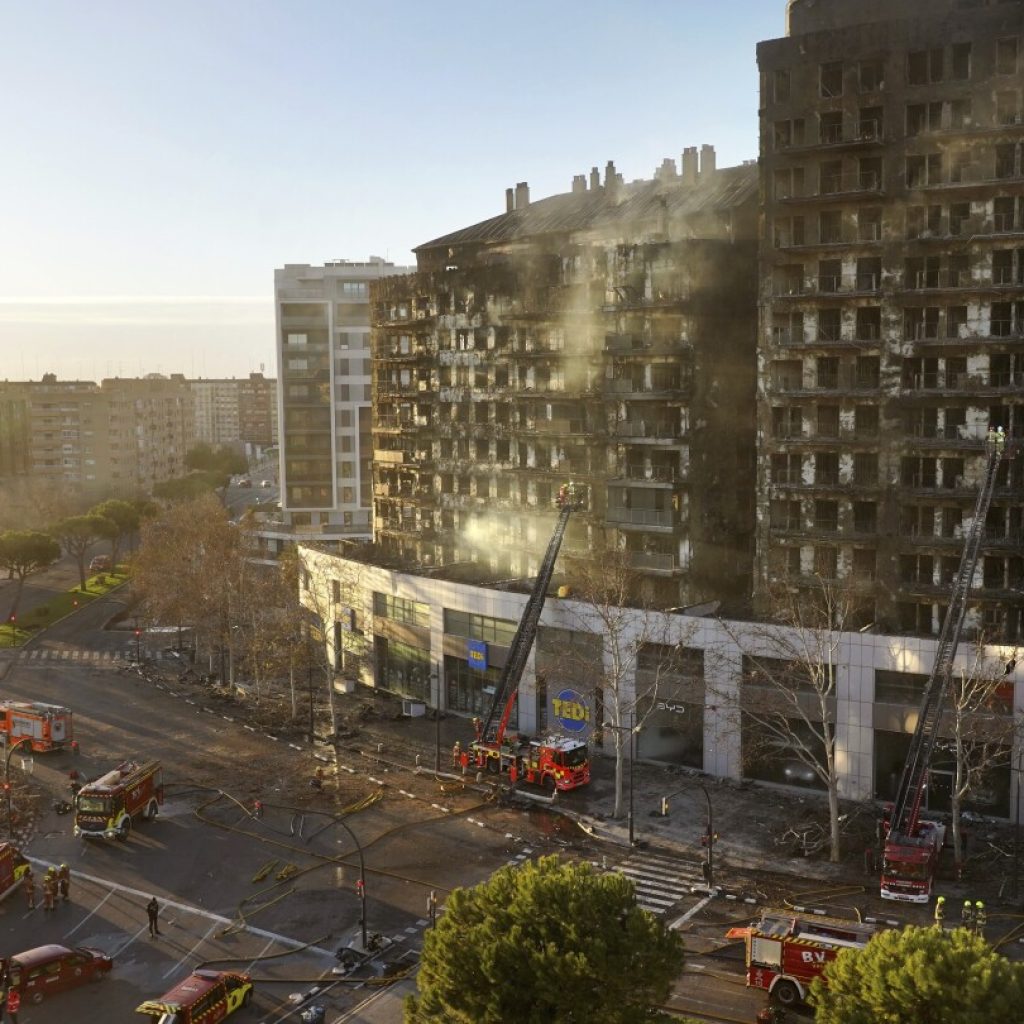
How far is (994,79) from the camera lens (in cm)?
5734

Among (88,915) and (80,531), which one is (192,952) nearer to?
(88,915)

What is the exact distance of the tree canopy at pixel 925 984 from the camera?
24.5 metres

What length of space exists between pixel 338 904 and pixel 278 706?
1333 inches

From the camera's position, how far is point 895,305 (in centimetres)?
6038

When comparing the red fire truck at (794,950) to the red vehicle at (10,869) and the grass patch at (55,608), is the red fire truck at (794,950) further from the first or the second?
the grass patch at (55,608)

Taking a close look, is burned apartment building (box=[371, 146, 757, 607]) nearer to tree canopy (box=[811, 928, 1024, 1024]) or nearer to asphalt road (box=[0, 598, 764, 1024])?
asphalt road (box=[0, 598, 764, 1024])

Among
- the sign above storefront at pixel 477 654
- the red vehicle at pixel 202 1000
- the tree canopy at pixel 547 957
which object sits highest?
the tree canopy at pixel 547 957

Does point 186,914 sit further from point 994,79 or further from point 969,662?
point 994,79

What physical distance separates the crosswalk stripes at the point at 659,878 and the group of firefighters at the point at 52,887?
23124 millimetres

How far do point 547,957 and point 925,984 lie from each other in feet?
27.2

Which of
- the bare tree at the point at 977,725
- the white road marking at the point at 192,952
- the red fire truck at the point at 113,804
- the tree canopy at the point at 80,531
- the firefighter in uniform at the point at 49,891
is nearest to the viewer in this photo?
the white road marking at the point at 192,952

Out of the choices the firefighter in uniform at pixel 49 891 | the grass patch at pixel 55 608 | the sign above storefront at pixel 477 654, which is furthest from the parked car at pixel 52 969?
the grass patch at pixel 55 608

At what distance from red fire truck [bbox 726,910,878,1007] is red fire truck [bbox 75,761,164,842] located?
3084 centimetres

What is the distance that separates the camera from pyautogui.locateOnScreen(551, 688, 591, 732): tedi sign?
6756 cm
